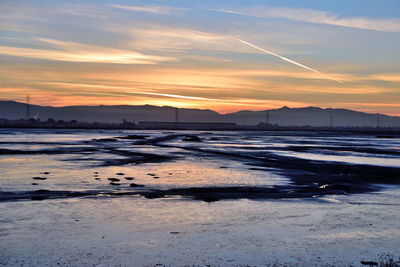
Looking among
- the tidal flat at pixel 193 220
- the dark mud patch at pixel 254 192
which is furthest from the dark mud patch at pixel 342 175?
the dark mud patch at pixel 254 192

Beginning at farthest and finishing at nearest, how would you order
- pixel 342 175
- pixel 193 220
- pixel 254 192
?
pixel 342 175 → pixel 254 192 → pixel 193 220

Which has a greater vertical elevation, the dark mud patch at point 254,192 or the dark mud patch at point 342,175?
the dark mud patch at point 254,192

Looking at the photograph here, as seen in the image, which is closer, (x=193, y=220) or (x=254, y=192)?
(x=193, y=220)

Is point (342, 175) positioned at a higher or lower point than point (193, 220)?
lower

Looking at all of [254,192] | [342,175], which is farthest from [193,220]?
[342,175]

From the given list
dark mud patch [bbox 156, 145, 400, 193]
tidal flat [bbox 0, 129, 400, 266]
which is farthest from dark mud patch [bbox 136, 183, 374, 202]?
dark mud patch [bbox 156, 145, 400, 193]

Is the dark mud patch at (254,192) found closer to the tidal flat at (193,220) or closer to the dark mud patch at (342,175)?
the tidal flat at (193,220)

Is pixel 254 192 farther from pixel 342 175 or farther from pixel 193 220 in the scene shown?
pixel 342 175

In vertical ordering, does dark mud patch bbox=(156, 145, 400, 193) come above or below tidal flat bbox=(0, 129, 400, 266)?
below

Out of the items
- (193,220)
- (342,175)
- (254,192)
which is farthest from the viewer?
(342,175)

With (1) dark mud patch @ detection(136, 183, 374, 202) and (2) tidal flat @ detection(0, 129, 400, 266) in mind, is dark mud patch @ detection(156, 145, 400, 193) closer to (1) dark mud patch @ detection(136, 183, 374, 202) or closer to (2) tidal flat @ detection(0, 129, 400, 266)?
(2) tidal flat @ detection(0, 129, 400, 266)

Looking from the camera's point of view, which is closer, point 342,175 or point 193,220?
point 193,220

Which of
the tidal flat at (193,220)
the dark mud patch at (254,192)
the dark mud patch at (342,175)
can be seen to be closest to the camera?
the tidal flat at (193,220)

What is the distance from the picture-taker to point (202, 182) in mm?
18516
